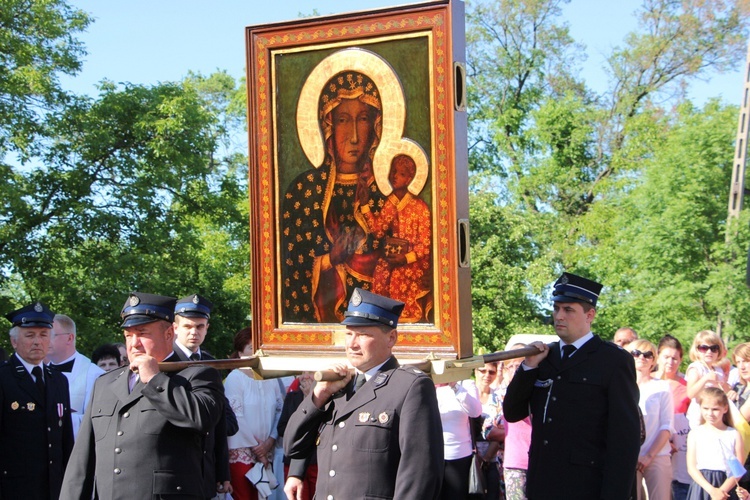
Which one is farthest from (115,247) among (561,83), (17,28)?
(561,83)

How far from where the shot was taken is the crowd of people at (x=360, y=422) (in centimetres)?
449

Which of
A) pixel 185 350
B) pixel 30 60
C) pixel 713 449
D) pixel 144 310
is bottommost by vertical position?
pixel 713 449

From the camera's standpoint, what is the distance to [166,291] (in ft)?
60.7

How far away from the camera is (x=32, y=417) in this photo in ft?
21.3

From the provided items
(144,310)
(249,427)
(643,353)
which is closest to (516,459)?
(643,353)

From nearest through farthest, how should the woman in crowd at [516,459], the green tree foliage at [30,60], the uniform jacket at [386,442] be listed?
the uniform jacket at [386,442] → the woman in crowd at [516,459] → the green tree foliage at [30,60]

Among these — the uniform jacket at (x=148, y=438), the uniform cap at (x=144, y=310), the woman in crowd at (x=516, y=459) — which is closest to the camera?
the uniform jacket at (x=148, y=438)

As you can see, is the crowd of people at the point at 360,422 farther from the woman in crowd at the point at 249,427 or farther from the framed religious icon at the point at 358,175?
the framed religious icon at the point at 358,175

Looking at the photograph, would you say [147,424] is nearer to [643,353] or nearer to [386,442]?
[386,442]

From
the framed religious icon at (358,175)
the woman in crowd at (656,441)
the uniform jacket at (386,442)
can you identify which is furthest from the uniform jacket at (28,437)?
the woman in crowd at (656,441)

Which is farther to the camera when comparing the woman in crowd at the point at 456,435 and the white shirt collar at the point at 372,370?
the woman in crowd at the point at 456,435

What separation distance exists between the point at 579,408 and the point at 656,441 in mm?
2738

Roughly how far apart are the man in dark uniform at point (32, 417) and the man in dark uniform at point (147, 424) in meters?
1.61

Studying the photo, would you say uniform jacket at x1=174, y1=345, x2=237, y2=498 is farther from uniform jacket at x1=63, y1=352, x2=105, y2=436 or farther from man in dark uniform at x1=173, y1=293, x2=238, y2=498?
uniform jacket at x1=63, y1=352, x2=105, y2=436
